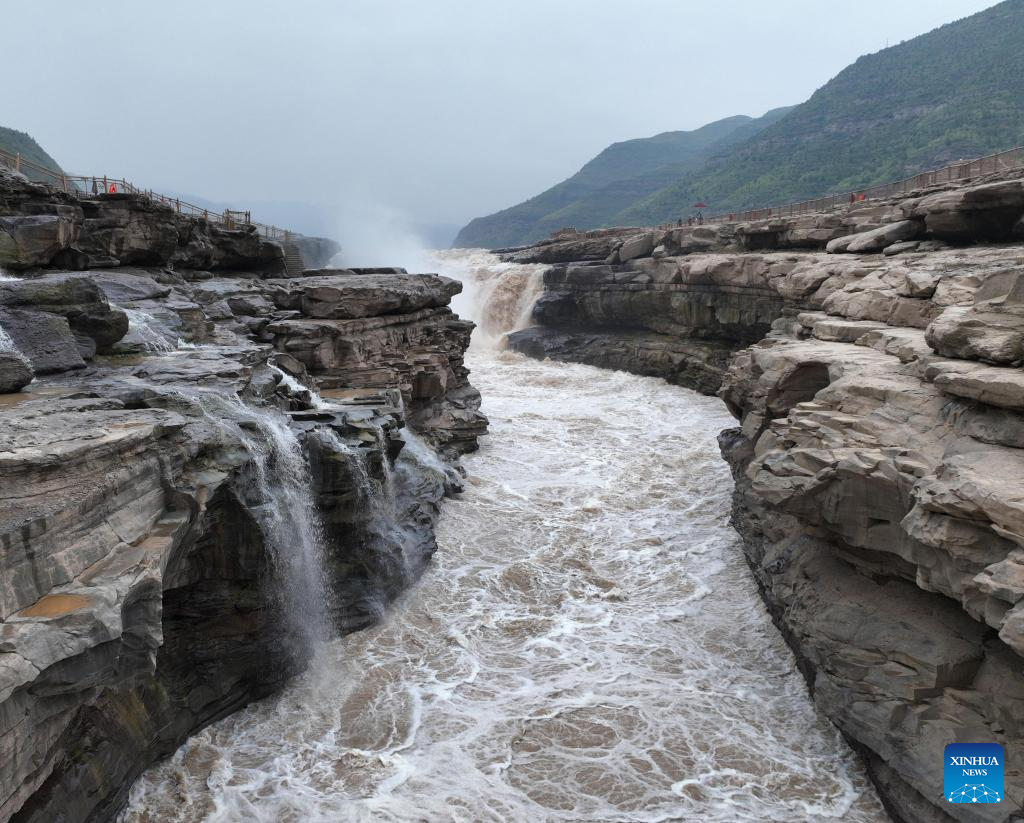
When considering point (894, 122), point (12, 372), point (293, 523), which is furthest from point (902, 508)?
point (894, 122)

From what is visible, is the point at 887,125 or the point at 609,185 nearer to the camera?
the point at 887,125

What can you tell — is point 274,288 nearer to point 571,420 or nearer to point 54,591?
point 571,420

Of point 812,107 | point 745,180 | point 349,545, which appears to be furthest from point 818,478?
point 812,107

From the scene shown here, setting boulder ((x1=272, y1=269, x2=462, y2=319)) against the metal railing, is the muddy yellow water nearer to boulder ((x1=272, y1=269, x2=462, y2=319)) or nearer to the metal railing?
boulder ((x1=272, y1=269, x2=462, y2=319))

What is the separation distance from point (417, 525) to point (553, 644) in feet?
11.1

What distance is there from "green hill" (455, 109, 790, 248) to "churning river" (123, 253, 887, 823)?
282 ft

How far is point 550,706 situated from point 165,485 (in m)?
4.70

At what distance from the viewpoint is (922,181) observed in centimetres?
2247

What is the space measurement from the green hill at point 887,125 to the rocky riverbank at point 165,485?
45.2 meters

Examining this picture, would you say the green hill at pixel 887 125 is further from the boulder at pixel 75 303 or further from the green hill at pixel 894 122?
the boulder at pixel 75 303

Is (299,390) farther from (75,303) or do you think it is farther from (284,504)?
(284,504)

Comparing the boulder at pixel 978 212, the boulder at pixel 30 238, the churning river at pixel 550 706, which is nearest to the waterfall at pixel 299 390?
the churning river at pixel 550 706

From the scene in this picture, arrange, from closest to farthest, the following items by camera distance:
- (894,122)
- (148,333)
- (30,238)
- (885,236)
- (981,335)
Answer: (981,335) < (148,333) < (30,238) < (885,236) < (894,122)

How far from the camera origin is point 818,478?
7.75 meters
